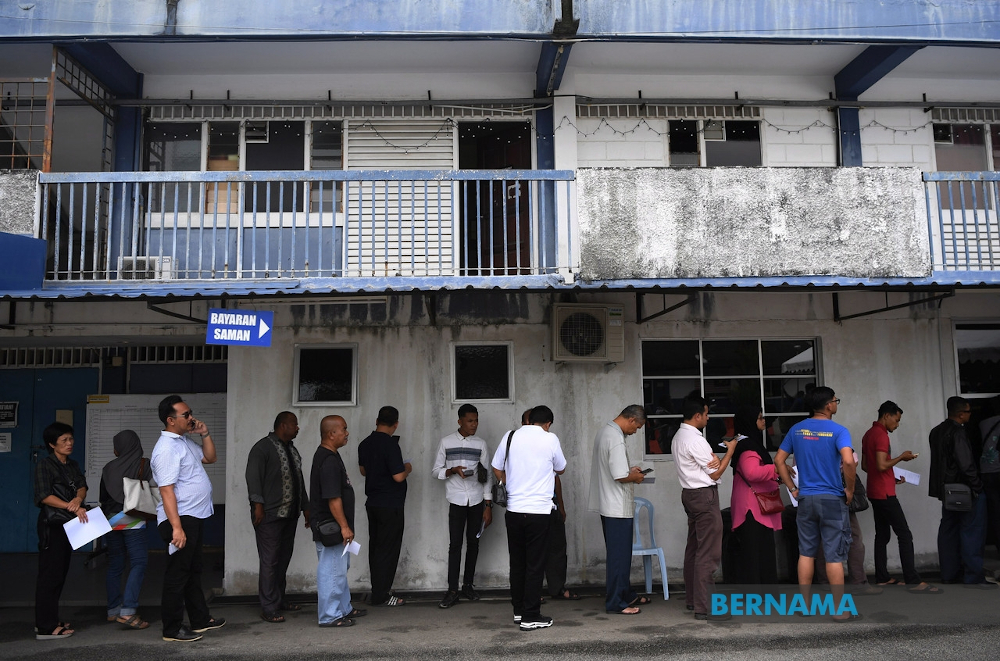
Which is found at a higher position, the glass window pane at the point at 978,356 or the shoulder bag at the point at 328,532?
the glass window pane at the point at 978,356

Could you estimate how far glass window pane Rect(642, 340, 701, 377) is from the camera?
8.65 metres

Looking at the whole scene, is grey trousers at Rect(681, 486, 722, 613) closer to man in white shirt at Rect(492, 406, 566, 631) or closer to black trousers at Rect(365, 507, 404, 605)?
man in white shirt at Rect(492, 406, 566, 631)

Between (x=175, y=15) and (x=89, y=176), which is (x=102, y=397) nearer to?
(x=89, y=176)

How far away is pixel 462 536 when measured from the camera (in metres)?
7.54

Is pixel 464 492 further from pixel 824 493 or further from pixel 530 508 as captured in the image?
pixel 824 493

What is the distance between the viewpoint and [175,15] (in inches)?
314

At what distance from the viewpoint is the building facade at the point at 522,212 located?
778 centimetres

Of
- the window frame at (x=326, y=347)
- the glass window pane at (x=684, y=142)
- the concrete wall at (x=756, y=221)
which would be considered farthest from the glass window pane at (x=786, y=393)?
the window frame at (x=326, y=347)

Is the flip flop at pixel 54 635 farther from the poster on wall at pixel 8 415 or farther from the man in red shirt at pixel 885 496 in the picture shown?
the man in red shirt at pixel 885 496

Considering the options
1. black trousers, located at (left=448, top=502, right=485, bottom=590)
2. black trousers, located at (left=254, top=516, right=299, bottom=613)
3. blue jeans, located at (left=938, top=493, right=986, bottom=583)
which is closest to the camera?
black trousers, located at (left=254, top=516, right=299, bottom=613)

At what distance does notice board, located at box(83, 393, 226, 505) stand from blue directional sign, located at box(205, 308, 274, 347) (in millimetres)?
2810

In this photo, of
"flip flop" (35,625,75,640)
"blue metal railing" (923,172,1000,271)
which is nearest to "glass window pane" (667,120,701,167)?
"blue metal railing" (923,172,1000,271)

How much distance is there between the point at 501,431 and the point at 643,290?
2.19 meters

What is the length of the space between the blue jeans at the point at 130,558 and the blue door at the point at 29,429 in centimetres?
371
